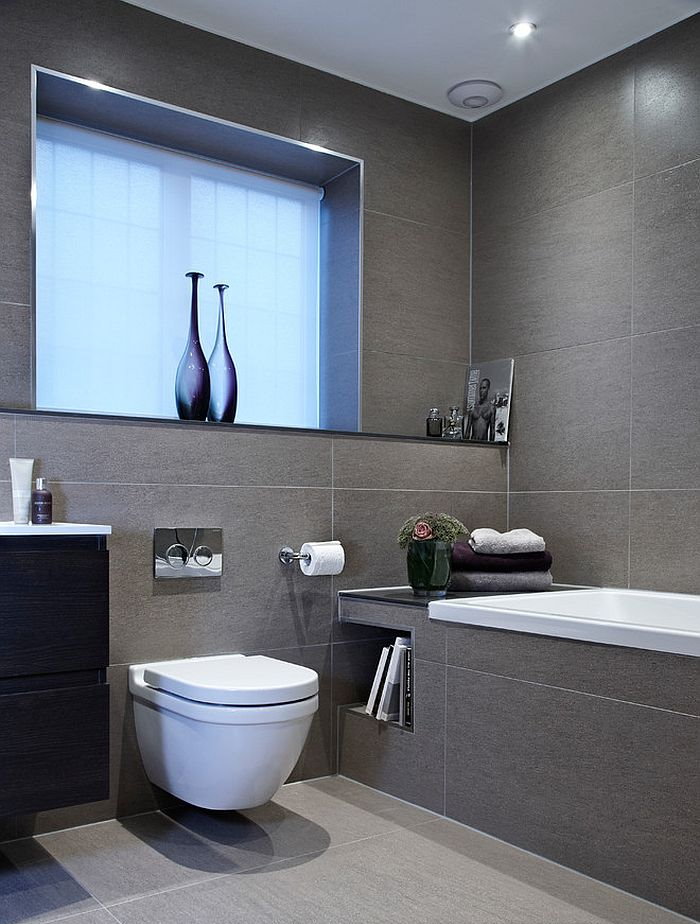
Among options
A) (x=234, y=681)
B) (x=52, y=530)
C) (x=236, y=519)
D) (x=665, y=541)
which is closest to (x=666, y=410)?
(x=665, y=541)

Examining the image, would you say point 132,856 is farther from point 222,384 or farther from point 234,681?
point 222,384

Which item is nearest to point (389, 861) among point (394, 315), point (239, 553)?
point (239, 553)

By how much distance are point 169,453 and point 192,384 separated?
11.9 inches

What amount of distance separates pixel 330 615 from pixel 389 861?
92cm

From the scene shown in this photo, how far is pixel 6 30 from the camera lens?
2.58 m

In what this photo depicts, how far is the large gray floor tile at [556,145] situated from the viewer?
3107 millimetres

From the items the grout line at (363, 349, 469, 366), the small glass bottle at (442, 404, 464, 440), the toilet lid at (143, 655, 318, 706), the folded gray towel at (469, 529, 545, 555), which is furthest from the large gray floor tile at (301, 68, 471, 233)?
the toilet lid at (143, 655, 318, 706)

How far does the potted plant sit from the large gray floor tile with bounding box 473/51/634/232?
4.40 ft

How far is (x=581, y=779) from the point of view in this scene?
211 cm

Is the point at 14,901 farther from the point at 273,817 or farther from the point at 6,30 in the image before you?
the point at 6,30

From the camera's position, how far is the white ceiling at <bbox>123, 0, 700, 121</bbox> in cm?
286

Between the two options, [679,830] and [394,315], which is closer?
[679,830]

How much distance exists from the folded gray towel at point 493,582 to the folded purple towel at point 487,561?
1cm

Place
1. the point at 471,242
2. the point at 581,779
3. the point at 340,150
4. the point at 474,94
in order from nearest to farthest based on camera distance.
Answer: the point at 581,779, the point at 340,150, the point at 474,94, the point at 471,242
